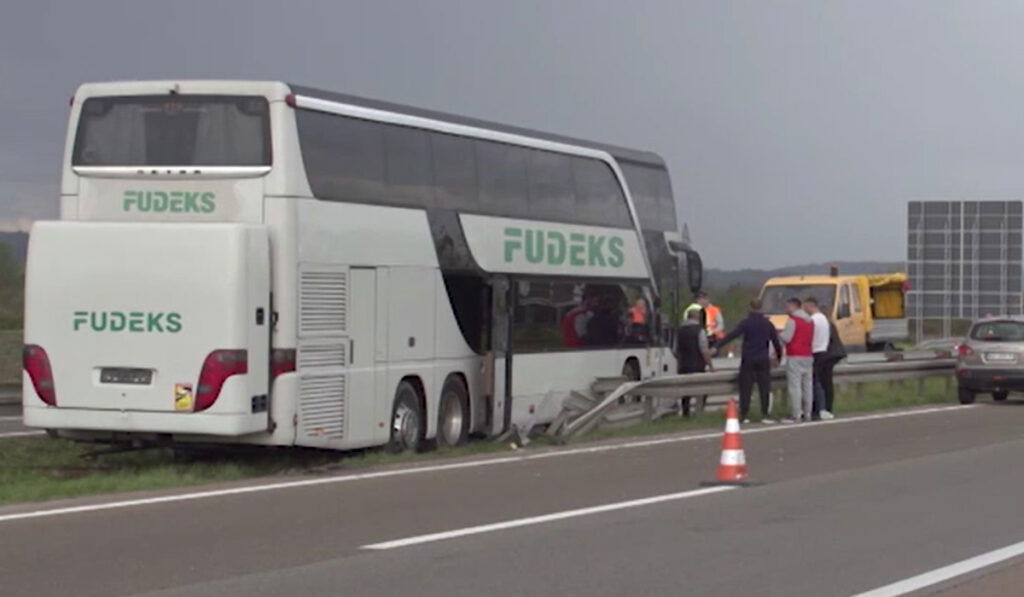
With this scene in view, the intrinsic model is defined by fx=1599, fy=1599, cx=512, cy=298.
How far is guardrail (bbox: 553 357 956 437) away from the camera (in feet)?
70.0

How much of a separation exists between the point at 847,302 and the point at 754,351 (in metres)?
17.5

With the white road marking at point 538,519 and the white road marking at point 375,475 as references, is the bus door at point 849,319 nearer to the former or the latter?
the white road marking at point 375,475

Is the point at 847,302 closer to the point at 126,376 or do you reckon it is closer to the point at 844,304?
the point at 844,304

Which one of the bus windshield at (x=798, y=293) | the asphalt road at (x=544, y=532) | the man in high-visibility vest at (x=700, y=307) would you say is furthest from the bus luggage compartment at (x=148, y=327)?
the bus windshield at (x=798, y=293)

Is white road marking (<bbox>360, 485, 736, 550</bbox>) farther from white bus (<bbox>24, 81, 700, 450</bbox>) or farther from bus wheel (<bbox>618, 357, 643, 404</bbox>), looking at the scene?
bus wheel (<bbox>618, 357, 643, 404</bbox>)

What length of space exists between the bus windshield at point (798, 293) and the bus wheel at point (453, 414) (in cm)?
2110

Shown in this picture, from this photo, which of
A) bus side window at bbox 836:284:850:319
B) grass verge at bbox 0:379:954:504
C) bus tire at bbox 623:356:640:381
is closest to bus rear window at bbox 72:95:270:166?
grass verge at bbox 0:379:954:504

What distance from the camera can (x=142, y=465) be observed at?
17.8 meters

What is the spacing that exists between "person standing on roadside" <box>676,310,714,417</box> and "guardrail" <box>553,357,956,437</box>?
0.53 metres

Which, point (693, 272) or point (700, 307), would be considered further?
point (700, 307)

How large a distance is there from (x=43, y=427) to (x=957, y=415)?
54.0ft

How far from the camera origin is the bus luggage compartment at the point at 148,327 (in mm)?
15430

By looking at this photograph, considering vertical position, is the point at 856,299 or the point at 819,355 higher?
the point at 856,299

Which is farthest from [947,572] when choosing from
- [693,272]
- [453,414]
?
[693,272]
